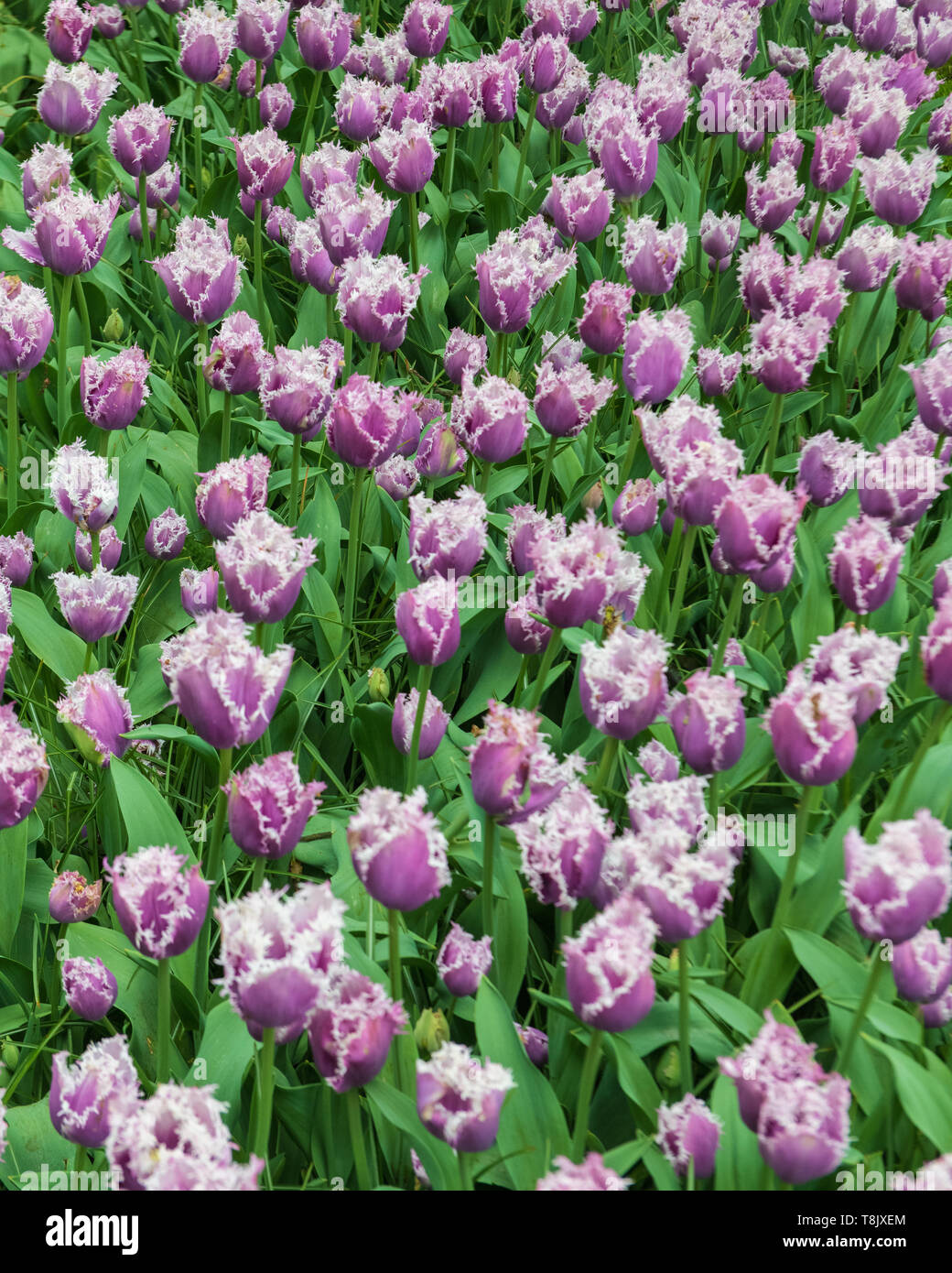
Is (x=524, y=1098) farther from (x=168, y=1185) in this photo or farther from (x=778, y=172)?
(x=778, y=172)

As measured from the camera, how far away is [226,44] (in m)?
3.27

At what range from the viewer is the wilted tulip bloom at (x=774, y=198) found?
10.1 feet

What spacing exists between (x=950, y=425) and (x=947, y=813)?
0.68m

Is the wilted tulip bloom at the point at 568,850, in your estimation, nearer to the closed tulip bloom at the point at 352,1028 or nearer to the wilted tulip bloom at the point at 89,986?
the closed tulip bloom at the point at 352,1028

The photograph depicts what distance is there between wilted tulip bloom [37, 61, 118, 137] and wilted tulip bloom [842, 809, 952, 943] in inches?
101

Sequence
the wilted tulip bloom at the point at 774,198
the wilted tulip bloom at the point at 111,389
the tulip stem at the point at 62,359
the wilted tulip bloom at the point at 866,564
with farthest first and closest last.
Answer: the wilted tulip bloom at the point at 774,198 < the tulip stem at the point at 62,359 < the wilted tulip bloom at the point at 111,389 < the wilted tulip bloom at the point at 866,564

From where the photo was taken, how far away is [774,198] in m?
3.08

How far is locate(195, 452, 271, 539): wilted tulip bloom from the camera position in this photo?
2.02 metres

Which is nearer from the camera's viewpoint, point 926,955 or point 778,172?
point 926,955

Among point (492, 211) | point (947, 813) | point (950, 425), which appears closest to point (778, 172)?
point (492, 211)

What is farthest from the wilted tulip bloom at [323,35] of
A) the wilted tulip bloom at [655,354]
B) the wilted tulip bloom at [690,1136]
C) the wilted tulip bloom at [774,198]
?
the wilted tulip bloom at [690,1136]

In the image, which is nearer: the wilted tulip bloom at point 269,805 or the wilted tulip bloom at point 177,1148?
the wilted tulip bloom at point 177,1148

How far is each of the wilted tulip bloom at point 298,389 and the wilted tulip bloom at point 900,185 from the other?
1.40 metres
